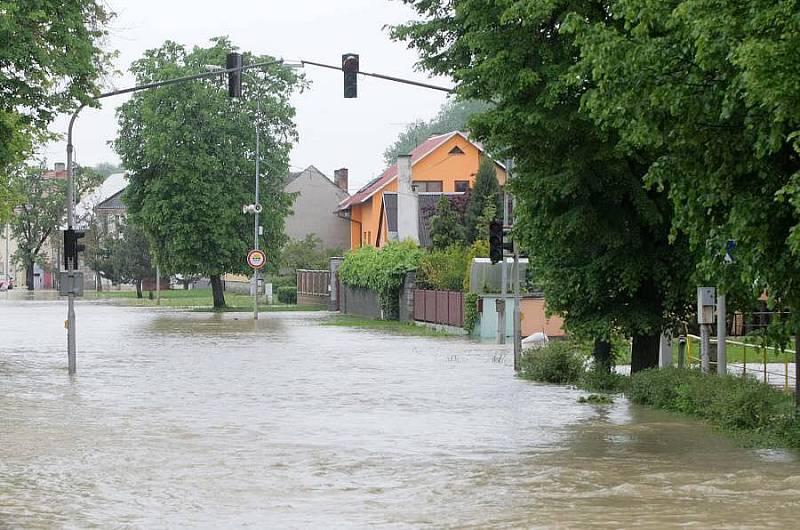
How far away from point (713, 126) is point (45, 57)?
55.1ft

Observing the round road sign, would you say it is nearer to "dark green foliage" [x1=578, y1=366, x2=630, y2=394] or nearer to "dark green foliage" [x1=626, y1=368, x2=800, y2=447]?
"dark green foliage" [x1=578, y1=366, x2=630, y2=394]

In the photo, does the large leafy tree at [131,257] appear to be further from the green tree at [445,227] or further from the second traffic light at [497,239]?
the second traffic light at [497,239]

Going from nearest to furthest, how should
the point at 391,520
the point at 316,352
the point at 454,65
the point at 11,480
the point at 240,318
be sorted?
the point at 391,520 < the point at 11,480 < the point at 454,65 < the point at 316,352 < the point at 240,318

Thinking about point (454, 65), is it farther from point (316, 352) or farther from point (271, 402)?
point (316, 352)

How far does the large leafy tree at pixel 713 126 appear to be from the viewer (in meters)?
13.8

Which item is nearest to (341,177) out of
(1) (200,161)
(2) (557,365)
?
(1) (200,161)

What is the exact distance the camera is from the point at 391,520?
11.3 meters

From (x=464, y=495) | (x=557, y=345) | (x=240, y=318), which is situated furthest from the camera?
(x=240, y=318)

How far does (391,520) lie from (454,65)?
44.7 ft

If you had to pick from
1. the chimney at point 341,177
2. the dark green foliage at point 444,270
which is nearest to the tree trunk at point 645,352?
the dark green foliage at point 444,270

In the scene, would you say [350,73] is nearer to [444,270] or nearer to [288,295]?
[444,270]

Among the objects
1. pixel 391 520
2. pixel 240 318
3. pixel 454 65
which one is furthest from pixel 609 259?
pixel 240 318

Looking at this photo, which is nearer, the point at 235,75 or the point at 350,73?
the point at 350,73

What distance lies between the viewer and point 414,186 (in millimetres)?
77562
